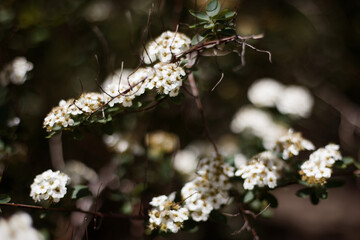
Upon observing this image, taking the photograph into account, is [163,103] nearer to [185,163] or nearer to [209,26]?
[209,26]

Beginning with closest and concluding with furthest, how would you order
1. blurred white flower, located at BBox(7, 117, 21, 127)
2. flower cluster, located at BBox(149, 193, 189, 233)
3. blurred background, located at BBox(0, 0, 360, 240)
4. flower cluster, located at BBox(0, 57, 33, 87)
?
flower cluster, located at BBox(149, 193, 189, 233), blurred white flower, located at BBox(7, 117, 21, 127), flower cluster, located at BBox(0, 57, 33, 87), blurred background, located at BBox(0, 0, 360, 240)

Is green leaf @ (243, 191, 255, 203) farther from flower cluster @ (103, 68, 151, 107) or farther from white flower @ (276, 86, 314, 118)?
white flower @ (276, 86, 314, 118)

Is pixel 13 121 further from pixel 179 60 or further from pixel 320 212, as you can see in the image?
pixel 320 212

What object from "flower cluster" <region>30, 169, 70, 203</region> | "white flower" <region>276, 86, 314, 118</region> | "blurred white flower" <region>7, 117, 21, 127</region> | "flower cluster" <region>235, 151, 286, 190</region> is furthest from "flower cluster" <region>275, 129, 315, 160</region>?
"blurred white flower" <region>7, 117, 21, 127</region>

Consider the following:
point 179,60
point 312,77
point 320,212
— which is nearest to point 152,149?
point 179,60

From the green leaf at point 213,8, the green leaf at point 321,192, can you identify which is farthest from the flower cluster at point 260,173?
the green leaf at point 213,8

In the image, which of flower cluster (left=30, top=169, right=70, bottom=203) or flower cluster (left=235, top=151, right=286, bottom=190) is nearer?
flower cluster (left=30, top=169, right=70, bottom=203)
